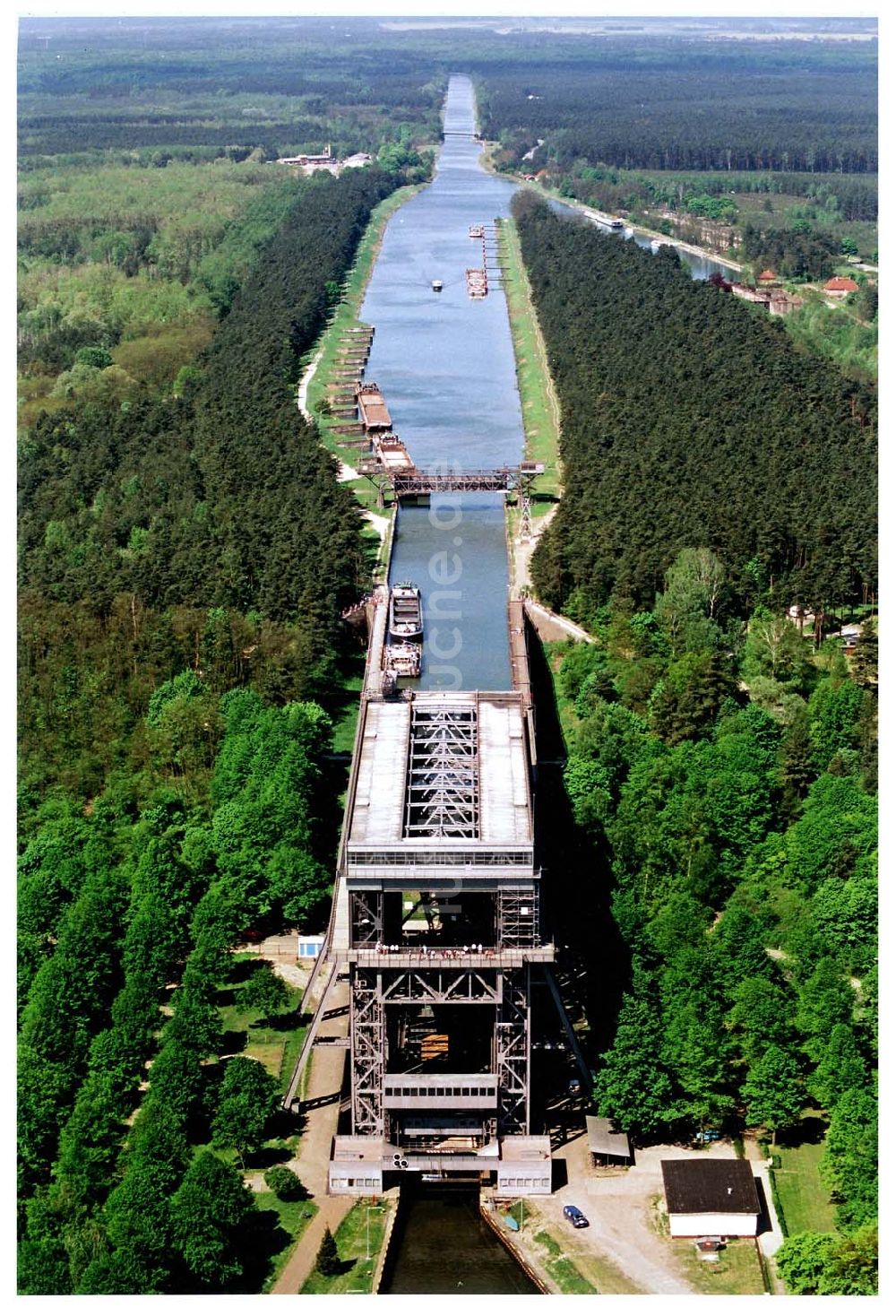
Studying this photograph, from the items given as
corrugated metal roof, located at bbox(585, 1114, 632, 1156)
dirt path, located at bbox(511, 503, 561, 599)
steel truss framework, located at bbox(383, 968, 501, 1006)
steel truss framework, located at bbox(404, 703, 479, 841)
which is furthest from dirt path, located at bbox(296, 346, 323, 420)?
corrugated metal roof, located at bbox(585, 1114, 632, 1156)

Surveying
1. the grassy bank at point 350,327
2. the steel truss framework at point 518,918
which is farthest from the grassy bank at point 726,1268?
the grassy bank at point 350,327

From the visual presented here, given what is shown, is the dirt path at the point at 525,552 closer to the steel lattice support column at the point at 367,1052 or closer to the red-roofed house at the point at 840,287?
the steel lattice support column at the point at 367,1052

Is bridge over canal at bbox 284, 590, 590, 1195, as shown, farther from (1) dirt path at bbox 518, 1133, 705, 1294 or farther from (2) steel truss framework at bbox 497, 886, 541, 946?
(1) dirt path at bbox 518, 1133, 705, 1294

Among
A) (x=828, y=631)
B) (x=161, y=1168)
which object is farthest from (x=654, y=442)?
(x=161, y=1168)

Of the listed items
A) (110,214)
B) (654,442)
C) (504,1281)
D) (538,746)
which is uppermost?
(110,214)

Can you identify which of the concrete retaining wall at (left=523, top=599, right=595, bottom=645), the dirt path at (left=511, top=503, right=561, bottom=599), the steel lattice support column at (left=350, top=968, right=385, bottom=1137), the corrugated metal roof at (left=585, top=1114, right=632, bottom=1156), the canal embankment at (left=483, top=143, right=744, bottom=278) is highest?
the canal embankment at (left=483, top=143, right=744, bottom=278)

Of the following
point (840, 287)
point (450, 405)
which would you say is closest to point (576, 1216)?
point (450, 405)

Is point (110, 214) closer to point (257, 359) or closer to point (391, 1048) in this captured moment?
point (257, 359)
